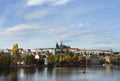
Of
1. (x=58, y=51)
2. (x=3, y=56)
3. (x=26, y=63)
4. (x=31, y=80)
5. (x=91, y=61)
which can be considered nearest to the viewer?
(x=31, y=80)

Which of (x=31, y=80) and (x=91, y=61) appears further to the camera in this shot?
(x=91, y=61)

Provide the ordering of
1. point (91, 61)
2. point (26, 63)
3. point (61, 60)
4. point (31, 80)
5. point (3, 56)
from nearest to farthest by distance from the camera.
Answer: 1. point (31, 80)
2. point (3, 56)
3. point (26, 63)
4. point (61, 60)
5. point (91, 61)

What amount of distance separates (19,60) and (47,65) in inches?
450

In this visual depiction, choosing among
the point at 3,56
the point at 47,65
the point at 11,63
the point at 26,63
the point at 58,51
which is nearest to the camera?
the point at 3,56

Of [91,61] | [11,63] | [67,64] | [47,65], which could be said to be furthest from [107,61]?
[11,63]

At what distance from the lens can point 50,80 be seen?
44156mm

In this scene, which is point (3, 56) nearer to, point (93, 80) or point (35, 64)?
point (35, 64)

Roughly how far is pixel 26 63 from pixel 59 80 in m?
48.2

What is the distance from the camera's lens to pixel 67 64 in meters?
113

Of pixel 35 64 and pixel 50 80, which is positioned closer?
pixel 50 80

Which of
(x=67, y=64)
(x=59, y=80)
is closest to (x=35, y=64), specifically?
(x=67, y=64)

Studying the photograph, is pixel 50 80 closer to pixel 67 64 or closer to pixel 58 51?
pixel 67 64

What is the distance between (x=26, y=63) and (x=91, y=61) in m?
57.0

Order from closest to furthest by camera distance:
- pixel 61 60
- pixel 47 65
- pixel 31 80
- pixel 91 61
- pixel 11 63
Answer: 1. pixel 31 80
2. pixel 11 63
3. pixel 47 65
4. pixel 61 60
5. pixel 91 61
